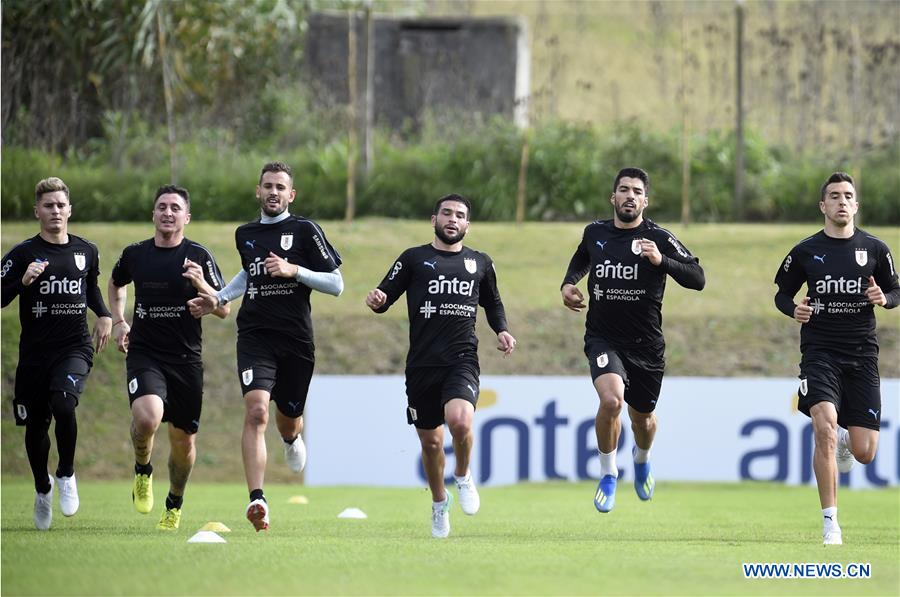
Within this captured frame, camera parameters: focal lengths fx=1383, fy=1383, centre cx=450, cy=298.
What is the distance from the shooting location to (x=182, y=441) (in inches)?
429

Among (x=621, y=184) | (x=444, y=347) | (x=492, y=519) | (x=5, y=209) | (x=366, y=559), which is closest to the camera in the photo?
(x=366, y=559)

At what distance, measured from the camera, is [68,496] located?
11.0 metres

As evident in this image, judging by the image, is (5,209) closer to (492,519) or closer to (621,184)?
(492,519)

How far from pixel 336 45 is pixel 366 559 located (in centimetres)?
2160

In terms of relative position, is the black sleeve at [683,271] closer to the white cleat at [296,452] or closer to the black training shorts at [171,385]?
the white cleat at [296,452]

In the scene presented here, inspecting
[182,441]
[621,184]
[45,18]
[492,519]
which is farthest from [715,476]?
[45,18]

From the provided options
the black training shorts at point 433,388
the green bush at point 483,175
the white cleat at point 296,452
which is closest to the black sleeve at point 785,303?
the black training shorts at point 433,388

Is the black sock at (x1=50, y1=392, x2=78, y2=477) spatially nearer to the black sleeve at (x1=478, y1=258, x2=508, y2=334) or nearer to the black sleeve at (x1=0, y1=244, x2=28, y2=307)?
the black sleeve at (x1=0, y1=244, x2=28, y2=307)

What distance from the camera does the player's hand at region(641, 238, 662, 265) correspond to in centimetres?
1070

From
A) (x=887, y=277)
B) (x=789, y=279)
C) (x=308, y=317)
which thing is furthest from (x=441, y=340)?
(x=887, y=277)

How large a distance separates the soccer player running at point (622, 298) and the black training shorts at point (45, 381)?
12.7 feet

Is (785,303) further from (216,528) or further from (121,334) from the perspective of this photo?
(121,334)

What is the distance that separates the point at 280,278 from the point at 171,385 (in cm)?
117

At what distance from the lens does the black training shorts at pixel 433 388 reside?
414 inches
